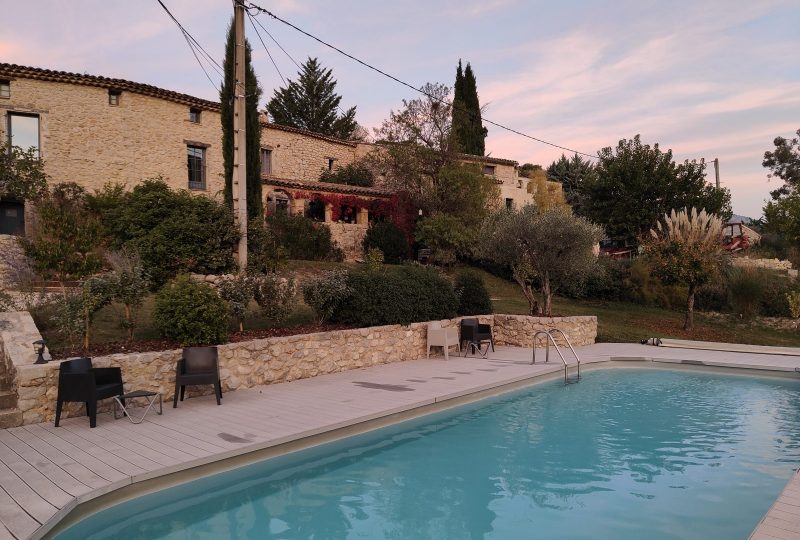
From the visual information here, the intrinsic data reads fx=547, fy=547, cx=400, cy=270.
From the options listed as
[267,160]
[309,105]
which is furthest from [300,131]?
[309,105]

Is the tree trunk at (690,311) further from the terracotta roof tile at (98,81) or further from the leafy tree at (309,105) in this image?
the leafy tree at (309,105)

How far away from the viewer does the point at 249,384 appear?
29.2 ft

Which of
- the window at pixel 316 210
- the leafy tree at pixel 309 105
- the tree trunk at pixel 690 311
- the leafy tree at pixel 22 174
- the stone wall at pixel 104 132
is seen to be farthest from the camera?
the leafy tree at pixel 309 105

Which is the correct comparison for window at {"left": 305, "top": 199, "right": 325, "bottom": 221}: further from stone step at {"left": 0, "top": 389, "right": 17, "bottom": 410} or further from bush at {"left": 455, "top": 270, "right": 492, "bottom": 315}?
stone step at {"left": 0, "top": 389, "right": 17, "bottom": 410}

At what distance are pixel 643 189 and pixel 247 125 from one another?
25.5 m

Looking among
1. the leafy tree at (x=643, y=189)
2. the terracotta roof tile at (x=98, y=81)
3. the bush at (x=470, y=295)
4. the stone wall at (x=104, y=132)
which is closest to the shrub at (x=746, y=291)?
the bush at (x=470, y=295)

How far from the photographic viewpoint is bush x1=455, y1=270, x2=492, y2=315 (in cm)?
1416

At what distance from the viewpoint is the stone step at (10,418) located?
643cm

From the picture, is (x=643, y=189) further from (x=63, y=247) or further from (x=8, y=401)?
(x=8, y=401)

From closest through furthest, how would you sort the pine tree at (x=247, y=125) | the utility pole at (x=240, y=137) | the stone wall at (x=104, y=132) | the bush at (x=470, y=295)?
1. the utility pole at (x=240, y=137)
2. the pine tree at (x=247, y=125)
3. the bush at (x=470, y=295)
4. the stone wall at (x=104, y=132)

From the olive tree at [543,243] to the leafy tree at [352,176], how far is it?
56.6 feet

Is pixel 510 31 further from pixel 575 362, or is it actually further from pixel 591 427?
pixel 591 427

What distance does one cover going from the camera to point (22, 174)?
65.5ft

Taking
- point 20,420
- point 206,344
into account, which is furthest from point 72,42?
point 20,420
